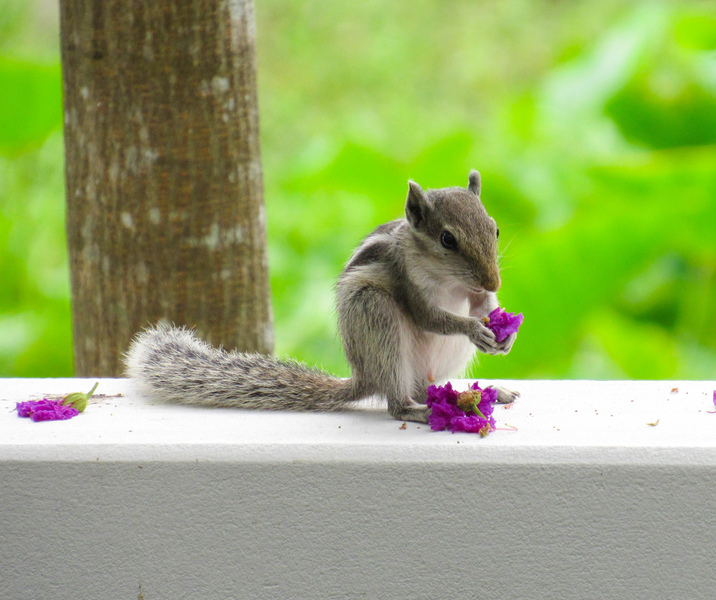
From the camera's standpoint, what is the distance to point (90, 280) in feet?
6.95

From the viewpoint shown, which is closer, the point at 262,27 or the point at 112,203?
the point at 112,203

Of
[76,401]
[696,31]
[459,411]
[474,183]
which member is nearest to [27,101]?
[76,401]

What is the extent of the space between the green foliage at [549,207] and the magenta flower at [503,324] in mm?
688

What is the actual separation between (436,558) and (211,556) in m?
0.40

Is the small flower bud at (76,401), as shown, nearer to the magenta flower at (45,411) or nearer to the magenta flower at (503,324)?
the magenta flower at (45,411)

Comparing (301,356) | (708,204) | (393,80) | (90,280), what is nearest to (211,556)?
(90,280)

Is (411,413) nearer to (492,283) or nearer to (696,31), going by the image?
(492,283)

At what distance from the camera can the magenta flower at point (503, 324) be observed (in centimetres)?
167

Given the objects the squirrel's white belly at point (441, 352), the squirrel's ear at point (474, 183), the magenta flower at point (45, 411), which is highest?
the squirrel's ear at point (474, 183)

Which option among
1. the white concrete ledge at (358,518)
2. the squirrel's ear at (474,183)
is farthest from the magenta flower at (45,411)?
the squirrel's ear at (474,183)

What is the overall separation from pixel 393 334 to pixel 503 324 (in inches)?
8.8

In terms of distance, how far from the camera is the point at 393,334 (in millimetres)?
1685

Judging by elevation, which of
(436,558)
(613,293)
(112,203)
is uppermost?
(112,203)

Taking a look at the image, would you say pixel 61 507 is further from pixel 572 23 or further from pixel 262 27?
pixel 572 23
